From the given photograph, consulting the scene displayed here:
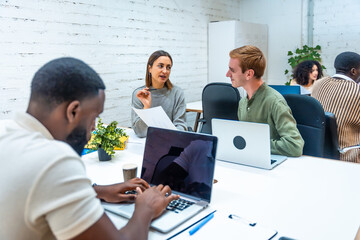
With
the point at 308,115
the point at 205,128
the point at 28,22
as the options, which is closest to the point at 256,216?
the point at 308,115

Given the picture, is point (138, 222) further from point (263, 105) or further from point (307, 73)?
point (307, 73)

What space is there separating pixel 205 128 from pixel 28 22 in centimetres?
197

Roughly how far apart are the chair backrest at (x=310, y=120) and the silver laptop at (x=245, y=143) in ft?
1.46

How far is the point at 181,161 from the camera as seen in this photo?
3.90 ft

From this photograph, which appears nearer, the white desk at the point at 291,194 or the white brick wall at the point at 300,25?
the white desk at the point at 291,194

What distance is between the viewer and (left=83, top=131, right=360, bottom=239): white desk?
39.4 inches

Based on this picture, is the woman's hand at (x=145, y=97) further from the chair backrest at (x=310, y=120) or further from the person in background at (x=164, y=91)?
the chair backrest at (x=310, y=120)

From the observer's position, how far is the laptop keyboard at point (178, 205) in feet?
3.58

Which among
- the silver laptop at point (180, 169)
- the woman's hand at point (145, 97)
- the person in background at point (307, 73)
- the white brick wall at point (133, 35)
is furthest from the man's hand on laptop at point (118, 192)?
the person in background at point (307, 73)

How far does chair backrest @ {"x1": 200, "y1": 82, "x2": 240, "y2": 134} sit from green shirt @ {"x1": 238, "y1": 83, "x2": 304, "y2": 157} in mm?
813

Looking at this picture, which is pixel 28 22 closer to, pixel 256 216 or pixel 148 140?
pixel 148 140

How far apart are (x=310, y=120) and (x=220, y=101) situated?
111 cm

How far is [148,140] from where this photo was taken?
51.4 inches

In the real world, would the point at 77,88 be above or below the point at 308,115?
above
